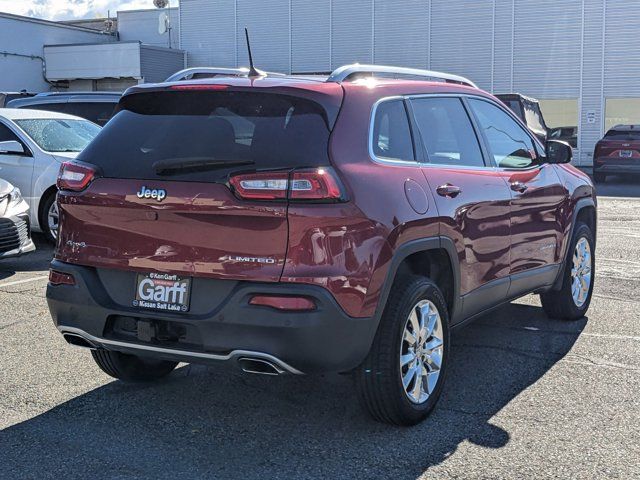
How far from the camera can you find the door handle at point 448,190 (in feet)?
14.4

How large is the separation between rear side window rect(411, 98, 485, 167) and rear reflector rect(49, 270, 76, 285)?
6.51ft

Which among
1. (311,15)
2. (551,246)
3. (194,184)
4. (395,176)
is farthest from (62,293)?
(311,15)

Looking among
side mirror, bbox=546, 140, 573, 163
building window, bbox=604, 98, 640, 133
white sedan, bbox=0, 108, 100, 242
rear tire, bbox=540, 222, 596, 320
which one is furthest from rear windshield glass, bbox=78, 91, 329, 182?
building window, bbox=604, 98, 640, 133

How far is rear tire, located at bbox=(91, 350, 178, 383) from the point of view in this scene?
4738 mm

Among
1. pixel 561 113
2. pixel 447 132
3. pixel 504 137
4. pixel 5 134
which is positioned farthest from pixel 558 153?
pixel 561 113

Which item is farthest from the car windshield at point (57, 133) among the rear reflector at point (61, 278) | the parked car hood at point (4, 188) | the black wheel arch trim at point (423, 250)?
the black wheel arch trim at point (423, 250)

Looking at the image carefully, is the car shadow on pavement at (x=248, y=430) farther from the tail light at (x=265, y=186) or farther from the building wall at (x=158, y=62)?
the building wall at (x=158, y=62)

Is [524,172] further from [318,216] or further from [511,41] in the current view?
[511,41]

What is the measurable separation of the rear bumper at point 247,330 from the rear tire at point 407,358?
0.16 m

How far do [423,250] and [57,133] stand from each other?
7.88 m

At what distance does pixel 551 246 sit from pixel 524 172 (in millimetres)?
656

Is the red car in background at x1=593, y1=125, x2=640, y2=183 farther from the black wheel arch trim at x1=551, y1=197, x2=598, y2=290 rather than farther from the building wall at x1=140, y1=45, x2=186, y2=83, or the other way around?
the building wall at x1=140, y1=45, x2=186, y2=83

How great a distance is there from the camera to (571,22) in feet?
105

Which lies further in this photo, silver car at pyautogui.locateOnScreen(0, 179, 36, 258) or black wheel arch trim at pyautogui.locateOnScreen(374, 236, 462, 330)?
silver car at pyautogui.locateOnScreen(0, 179, 36, 258)
